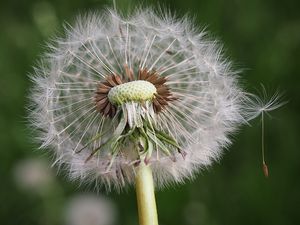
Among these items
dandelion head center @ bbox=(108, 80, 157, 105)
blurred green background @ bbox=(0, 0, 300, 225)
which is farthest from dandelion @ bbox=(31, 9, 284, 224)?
blurred green background @ bbox=(0, 0, 300, 225)

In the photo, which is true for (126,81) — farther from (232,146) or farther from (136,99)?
(232,146)

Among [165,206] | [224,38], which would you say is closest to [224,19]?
[224,38]

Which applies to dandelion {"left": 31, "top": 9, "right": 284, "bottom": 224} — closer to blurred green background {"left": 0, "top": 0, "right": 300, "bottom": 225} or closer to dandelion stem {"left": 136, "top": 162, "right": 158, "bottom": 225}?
dandelion stem {"left": 136, "top": 162, "right": 158, "bottom": 225}

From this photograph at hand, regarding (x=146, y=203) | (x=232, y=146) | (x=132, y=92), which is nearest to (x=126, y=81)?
(x=132, y=92)

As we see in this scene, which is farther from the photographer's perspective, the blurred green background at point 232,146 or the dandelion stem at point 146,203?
the blurred green background at point 232,146

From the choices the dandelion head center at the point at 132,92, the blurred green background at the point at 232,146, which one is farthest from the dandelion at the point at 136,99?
the blurred green background at the point at 232,146

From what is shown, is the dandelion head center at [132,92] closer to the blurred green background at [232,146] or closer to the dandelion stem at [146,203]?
the dandelion stem at [146,203]

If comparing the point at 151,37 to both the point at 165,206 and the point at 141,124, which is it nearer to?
the point at 141,124

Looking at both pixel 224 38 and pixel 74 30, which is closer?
pixel 74 30
